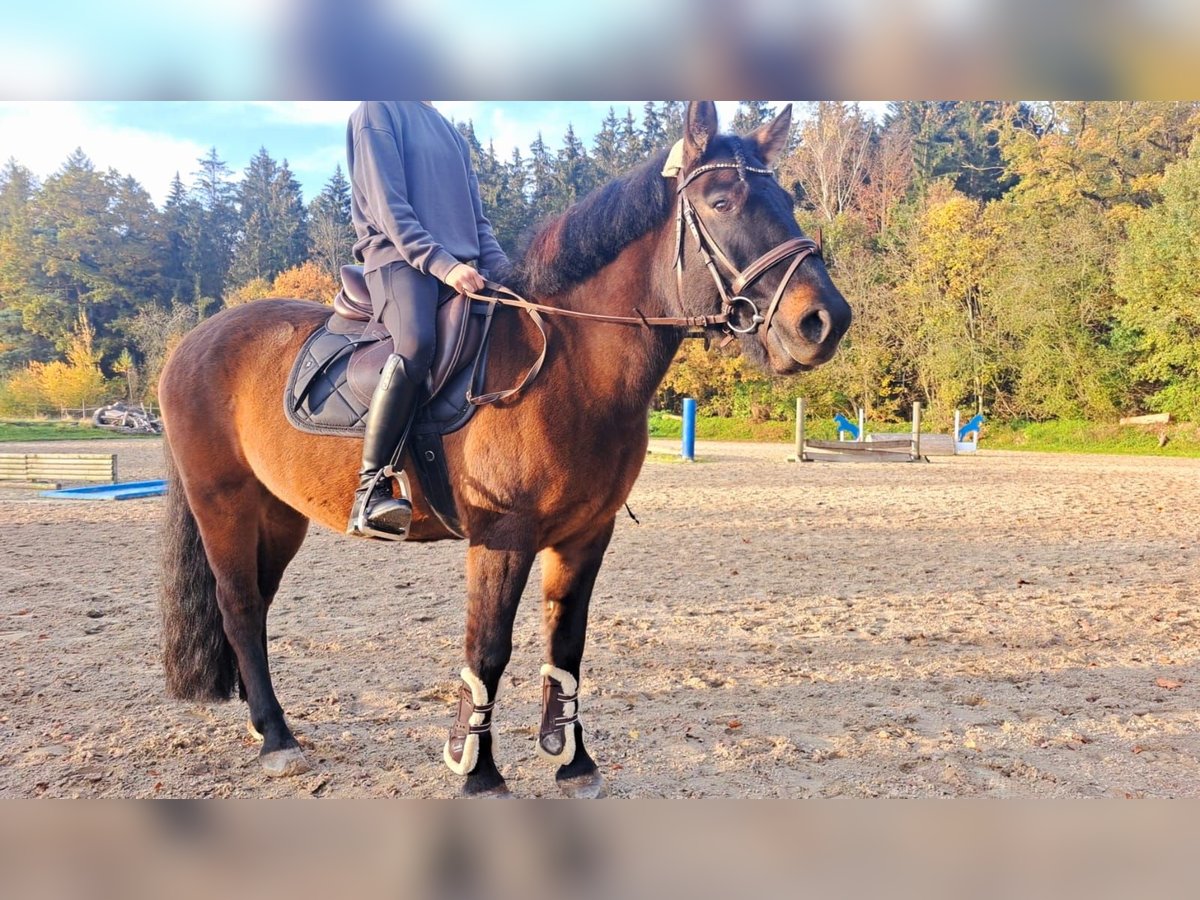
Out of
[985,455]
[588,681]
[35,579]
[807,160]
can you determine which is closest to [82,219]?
[807,160]

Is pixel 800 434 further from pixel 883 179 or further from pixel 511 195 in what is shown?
pixel 511 195

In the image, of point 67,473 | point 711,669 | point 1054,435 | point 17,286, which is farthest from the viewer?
point 17,286

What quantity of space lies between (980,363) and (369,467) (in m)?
33.2

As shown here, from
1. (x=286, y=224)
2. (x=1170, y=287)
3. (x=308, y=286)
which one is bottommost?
(x=308, y=286)

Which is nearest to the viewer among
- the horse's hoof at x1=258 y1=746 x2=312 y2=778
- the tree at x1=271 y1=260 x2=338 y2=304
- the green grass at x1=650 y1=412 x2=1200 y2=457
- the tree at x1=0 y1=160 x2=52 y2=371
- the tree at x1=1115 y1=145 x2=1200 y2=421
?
the horse's hoof at x1=258 y1=746 x2=312 y2=778

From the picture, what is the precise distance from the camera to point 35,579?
731 cm

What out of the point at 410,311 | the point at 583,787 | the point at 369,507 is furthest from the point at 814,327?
the point at 583,787

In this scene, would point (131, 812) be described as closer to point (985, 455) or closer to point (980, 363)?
point (985, 455)

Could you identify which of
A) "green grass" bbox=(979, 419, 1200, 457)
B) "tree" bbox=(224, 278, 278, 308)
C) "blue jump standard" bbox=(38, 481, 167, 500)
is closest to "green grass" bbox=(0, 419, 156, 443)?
"tree" bbox=(224, 278, 278, 308)

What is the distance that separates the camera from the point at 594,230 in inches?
118

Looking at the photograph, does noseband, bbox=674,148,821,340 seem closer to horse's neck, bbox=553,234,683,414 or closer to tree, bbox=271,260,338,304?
horse's neck, bbox=553,234,683,414

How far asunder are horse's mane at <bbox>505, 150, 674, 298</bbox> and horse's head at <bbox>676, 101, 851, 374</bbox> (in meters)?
0.15

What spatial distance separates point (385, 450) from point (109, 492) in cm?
1269

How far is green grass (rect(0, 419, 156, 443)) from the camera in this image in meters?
28.8
